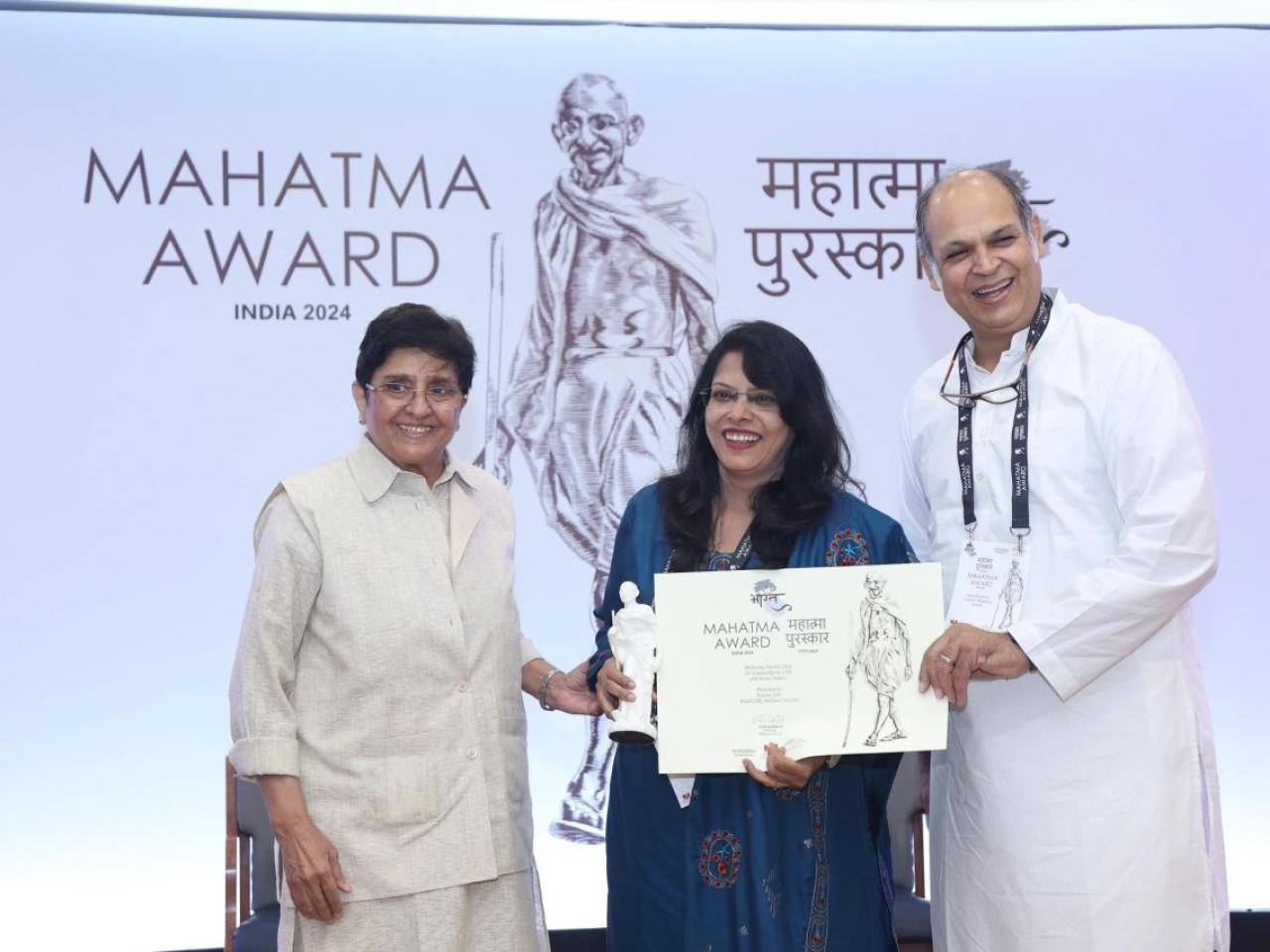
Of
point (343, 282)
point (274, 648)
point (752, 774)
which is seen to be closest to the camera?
point (752, 774)

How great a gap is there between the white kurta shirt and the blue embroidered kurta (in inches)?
8.6

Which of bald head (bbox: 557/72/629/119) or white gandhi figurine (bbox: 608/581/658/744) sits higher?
bald head (bbox: 557/72/629/119)

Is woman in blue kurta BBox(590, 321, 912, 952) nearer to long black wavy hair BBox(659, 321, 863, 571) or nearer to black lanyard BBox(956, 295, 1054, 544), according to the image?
long black wavy hair BBox(659, 321, 863, 571)

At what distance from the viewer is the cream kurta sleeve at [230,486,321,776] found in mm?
2191

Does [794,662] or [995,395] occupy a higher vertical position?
[995,395]

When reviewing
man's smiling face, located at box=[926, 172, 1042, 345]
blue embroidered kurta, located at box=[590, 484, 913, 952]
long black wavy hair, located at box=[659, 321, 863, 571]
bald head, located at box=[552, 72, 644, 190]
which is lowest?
blue embroidered kurta, located at box=[590, 484, 913, 952]

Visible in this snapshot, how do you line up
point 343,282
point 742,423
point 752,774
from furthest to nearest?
1. point 343,282
2. point 742,423
3. point 752,774

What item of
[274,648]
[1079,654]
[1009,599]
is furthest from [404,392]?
[1079,654]

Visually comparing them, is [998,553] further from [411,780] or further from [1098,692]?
[411,780]

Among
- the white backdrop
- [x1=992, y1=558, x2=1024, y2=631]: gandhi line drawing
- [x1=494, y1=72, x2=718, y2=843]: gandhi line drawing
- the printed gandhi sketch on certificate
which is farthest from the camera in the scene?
[x1=494, y1=72, x2=718, y2=843]: gandhi line drawing

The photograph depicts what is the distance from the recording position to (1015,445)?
2305 mm

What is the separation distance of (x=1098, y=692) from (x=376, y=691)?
1324 mm

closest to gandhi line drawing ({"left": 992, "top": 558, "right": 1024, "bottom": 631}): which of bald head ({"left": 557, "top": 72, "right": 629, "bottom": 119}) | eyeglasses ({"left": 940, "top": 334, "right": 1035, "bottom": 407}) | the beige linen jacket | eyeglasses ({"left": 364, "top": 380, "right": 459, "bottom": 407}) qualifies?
eyeglasses ({"left": 940, "top": 334, "right": 1035, "bottom": 407})

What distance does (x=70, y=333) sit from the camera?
4020mm
